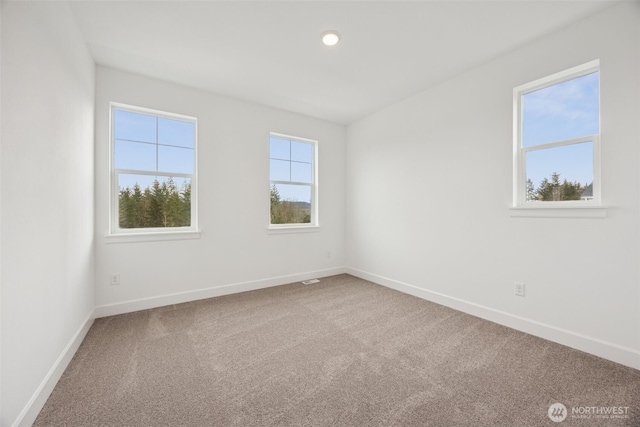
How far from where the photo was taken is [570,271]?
2.15 m

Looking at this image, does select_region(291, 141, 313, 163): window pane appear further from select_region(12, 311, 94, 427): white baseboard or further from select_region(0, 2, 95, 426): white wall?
select_region(12, 311, 94, 427): white baseboard

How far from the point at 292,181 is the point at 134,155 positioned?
6.80 feet

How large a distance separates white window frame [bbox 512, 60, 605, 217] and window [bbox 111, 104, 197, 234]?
11.8ft

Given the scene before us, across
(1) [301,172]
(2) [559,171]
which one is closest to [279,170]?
(1) [301,172]

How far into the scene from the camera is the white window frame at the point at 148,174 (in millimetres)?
2832

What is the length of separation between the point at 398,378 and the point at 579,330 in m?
1.64

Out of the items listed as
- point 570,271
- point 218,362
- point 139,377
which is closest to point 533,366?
point 570,271

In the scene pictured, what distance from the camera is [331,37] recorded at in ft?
7.47

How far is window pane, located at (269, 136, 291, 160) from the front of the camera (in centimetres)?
395

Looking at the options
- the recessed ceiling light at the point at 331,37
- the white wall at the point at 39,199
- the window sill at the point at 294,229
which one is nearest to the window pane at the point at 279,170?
the window sill at the point at 294,229

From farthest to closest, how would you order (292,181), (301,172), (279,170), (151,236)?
(301,172)
(292,181)
(279,170)
(151,236)

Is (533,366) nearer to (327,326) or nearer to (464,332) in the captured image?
(464,332)

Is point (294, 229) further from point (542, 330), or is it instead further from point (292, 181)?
point (542, 330)

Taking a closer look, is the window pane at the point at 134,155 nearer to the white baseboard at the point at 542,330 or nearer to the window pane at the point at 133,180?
the window pane at the point at 133,180
